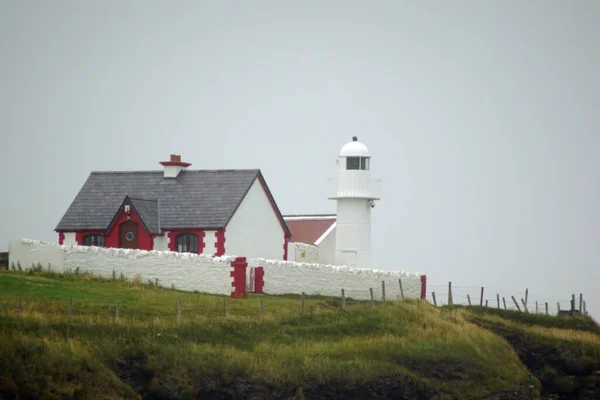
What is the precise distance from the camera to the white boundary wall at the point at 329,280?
57.1m

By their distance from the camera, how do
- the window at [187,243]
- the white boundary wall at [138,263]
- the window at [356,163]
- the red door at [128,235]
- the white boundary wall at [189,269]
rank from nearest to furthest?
1. the white boundary wall at [138,263]
2. the white boundary wall at [189,269]
3. the window at [187,243]
4. the red door at [128,235]
5. the window at [356,163]

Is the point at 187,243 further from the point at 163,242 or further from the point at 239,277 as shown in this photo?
the point at 239,277

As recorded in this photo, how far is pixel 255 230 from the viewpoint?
63781 millimetres

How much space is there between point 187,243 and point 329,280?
7.62 m

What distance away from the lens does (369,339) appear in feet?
151

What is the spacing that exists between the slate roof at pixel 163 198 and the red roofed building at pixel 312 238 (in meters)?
6.44

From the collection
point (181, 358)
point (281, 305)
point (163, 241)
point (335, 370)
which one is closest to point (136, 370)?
point (181, 358)

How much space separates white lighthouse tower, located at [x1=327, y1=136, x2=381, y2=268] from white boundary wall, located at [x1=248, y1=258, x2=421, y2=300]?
4499mm

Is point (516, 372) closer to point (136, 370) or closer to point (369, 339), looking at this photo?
point (369, 339)

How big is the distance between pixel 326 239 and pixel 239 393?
3370 centimetres

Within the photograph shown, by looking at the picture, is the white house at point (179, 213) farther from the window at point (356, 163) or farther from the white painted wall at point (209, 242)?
the window at point (356, 163)

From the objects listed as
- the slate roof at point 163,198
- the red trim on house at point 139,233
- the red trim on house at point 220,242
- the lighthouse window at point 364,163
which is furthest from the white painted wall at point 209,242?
the lighthouse window at point 364,163

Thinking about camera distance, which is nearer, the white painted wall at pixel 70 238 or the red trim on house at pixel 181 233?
the red trim on house at pixel 181 233

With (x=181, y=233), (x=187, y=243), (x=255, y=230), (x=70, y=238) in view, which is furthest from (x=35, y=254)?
(x=255, y=230)
